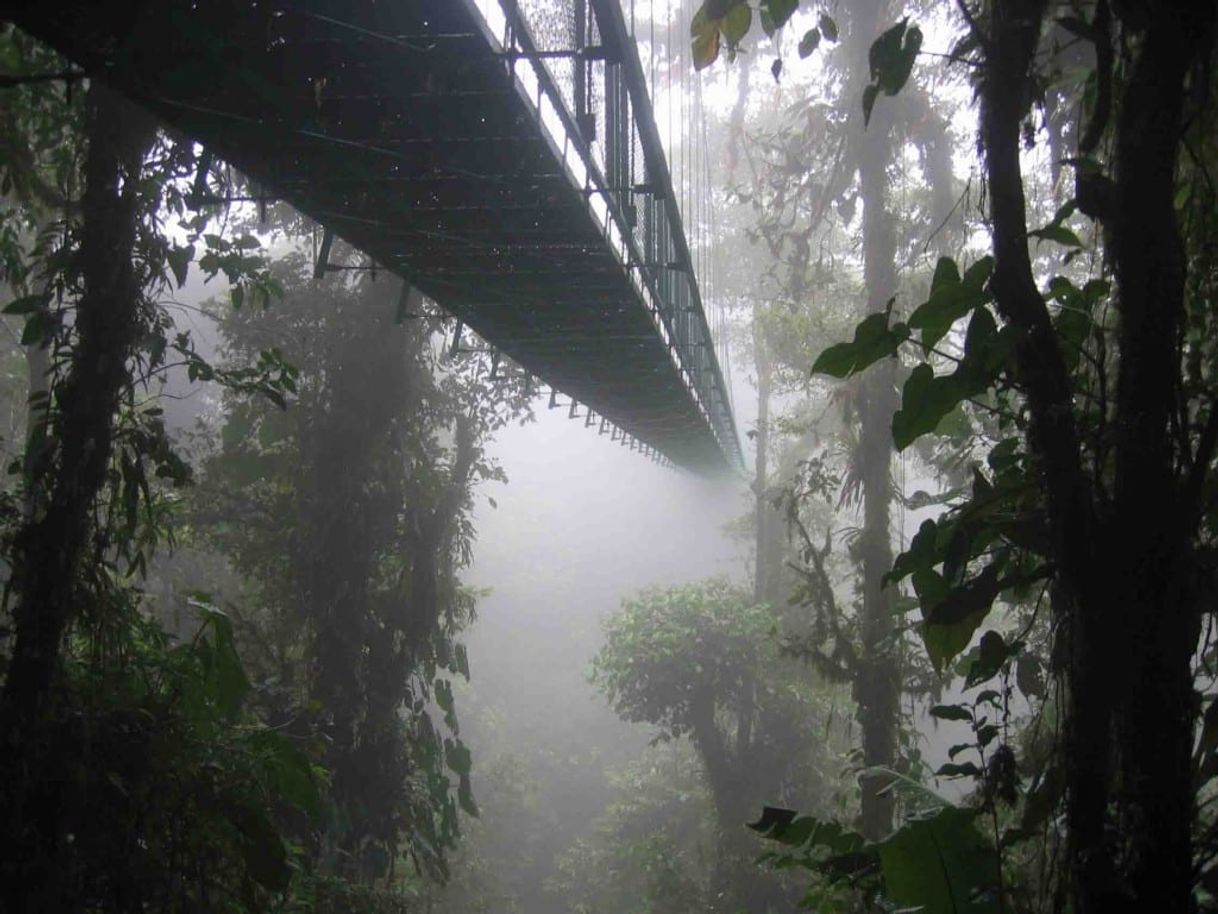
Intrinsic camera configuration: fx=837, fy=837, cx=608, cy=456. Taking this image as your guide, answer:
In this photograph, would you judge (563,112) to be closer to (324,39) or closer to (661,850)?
(324,39)

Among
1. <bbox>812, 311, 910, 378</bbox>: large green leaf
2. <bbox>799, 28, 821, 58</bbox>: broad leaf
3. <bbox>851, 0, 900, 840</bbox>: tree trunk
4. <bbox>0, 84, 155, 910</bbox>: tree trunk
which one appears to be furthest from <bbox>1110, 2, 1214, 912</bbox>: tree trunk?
<bbox>851, 0, 900, 840</bbox>: tree trunk

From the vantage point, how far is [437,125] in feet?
4.70

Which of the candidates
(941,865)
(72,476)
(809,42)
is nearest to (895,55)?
(809,42)

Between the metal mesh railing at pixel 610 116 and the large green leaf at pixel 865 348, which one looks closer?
the large green leaf at pixel 865 348

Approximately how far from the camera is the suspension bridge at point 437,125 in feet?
3.79

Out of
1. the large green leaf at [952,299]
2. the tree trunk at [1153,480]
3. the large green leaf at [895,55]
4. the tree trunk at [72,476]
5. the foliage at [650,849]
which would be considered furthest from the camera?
the foliage at [650,849]

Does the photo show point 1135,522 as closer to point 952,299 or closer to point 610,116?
point 952,299

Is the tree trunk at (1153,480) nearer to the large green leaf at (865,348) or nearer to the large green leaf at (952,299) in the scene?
the large green leaf at (952,299)

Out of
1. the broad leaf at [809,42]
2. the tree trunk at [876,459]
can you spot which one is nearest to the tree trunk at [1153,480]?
the broad leaf at [809,42]

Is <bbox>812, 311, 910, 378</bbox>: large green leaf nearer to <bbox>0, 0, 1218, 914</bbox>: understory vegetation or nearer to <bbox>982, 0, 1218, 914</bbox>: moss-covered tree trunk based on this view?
<bbox>0, 0, 1218, 914</bbox>: understory vegetation

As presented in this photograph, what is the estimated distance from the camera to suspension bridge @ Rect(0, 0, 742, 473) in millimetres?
1154

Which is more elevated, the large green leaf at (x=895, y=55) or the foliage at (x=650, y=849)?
the large green leaf at (x=895, y=55)

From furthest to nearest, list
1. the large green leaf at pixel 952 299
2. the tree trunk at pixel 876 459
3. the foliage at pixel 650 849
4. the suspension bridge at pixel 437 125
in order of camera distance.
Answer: the foliage at pixel 650 849 < the tree trunk at pixel 876 459 < the suspension bridge at pixel 437 125 < the large green leaf at pixel 952 299

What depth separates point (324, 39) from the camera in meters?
1.18
